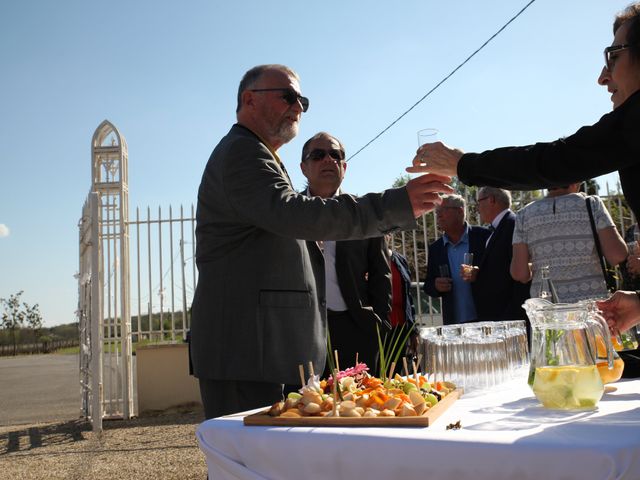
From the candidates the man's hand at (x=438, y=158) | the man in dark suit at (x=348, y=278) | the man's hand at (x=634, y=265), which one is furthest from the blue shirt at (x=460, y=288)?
the man's hand at (x=438, y=158)

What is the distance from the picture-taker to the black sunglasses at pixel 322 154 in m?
3.88

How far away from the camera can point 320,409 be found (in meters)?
1.44

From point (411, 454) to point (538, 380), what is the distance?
45 centimetres

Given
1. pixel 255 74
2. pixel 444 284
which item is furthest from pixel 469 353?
pixel 444 284

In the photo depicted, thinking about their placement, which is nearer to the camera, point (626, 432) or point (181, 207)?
point (626, 432)

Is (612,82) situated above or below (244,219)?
above

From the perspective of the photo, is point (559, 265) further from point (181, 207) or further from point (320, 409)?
point (181, 207)

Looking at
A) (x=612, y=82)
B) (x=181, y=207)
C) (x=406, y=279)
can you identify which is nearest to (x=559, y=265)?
(x=406, y=279)

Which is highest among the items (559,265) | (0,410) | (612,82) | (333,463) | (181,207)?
(181,207)

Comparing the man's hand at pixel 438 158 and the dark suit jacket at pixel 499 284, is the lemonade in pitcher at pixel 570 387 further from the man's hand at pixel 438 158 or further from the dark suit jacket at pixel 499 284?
the dark suit jacket at pixel 499 284

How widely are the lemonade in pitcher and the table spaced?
39mm

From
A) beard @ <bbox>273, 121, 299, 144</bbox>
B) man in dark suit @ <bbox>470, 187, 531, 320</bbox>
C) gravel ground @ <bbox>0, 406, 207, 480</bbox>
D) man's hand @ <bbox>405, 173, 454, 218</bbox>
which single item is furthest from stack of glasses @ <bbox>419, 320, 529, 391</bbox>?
gravel ground @ <bbox>0, 406, 207, 480</bbox>

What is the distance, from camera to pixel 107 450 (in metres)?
6.16

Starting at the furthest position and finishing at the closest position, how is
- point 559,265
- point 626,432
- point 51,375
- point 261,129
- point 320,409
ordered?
1. point 51,375
2. point 559,265
3. point 261,129
4. point 320,409
5. point 626,432
